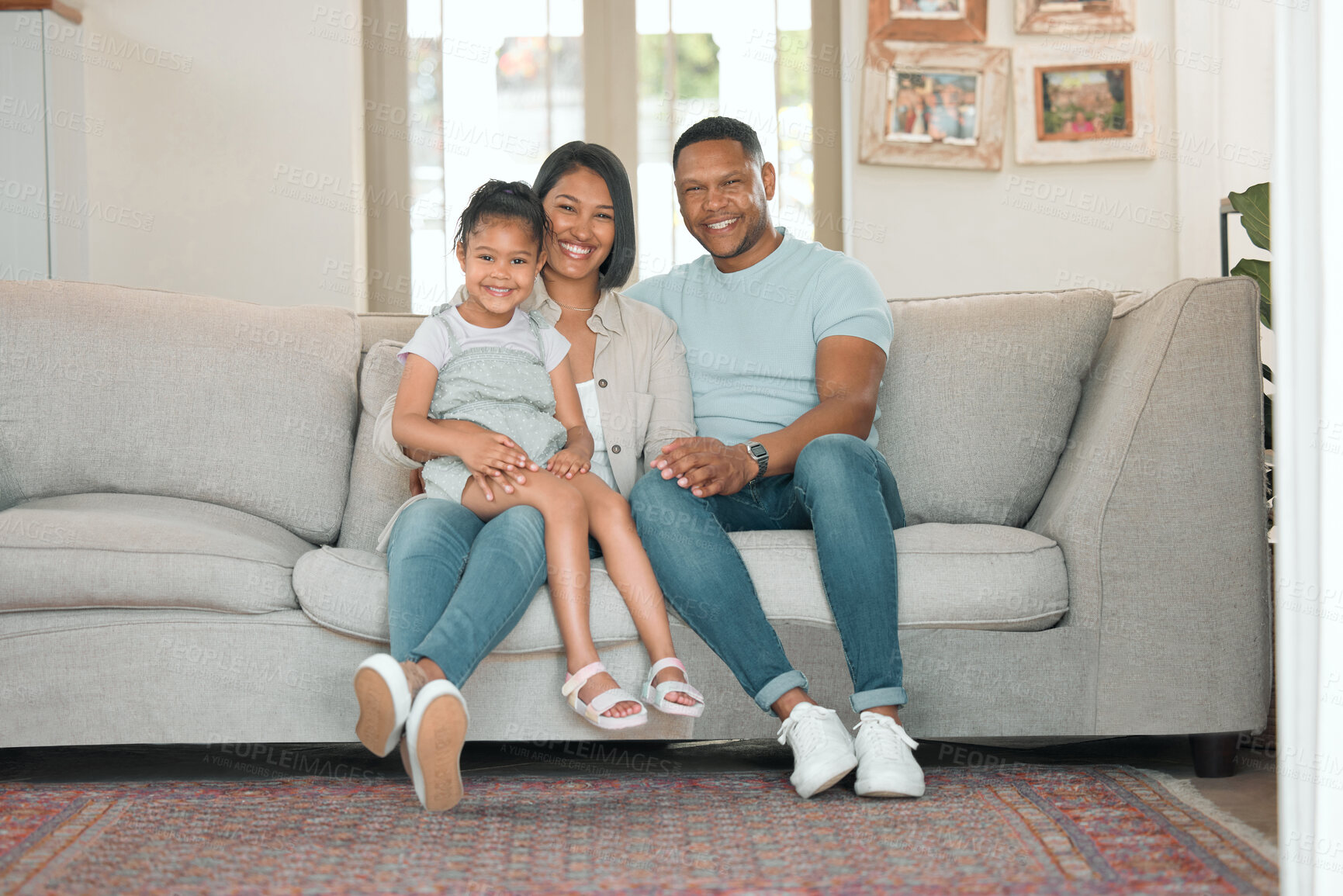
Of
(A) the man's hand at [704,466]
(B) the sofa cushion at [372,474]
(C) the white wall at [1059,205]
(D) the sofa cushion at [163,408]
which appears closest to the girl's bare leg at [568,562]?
(A) the man's hand at [704,466]

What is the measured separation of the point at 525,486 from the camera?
1.57m

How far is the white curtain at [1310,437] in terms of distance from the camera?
3.06 ft

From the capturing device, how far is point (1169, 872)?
1177mm

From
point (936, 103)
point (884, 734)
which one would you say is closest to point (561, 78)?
point (936, 103)

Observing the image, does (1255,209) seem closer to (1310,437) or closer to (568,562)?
(1310,437)

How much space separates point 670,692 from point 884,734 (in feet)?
0.87

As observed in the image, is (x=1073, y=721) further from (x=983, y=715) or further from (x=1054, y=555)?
(x=1054, y=555)

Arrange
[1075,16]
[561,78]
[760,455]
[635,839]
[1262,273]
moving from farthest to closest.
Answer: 1. [561,78]
2. [1075,16]
3. [1262,273]
4. [760,455]
5. [635,839]

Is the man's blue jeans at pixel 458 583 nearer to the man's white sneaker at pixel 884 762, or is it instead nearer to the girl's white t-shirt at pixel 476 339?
the girl's white t-shirt at pixel 476 339

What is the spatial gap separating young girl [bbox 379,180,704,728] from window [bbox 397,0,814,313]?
73.0 inches

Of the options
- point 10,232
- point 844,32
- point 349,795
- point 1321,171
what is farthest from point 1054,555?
point 10,232

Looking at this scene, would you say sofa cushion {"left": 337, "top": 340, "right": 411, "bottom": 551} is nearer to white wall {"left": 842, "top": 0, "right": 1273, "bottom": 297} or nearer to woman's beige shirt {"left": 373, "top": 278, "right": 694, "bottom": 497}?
woman's beige shirt {"left": 373, "top": 278, "right": 694, "bottom": 497}

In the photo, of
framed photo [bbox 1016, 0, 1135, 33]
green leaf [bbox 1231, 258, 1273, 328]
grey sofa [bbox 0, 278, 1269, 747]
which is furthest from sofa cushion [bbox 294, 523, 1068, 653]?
framed photo [bbox 1016, 0, 1135, 33]

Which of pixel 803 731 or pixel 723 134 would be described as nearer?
pixel 803 731
